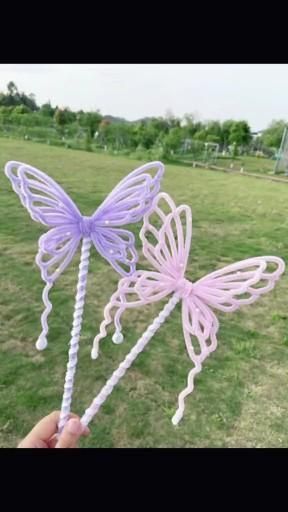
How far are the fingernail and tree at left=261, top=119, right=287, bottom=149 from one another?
22.5 metres

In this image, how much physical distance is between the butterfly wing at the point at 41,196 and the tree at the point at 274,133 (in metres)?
22.4

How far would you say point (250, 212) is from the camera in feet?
18.9

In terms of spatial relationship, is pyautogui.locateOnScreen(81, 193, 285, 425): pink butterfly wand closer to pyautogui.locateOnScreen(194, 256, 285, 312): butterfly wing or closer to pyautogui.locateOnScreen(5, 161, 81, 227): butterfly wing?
pyautogui.locateOnScreen(194, 256, 285, 312): butterfly wing

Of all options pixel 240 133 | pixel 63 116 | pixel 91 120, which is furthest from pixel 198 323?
pixel 240 133

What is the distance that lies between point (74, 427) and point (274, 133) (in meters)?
24.4

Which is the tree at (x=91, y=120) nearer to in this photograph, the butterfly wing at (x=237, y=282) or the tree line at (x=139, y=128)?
the tree line at (x=139, y=128)

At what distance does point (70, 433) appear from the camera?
682mm

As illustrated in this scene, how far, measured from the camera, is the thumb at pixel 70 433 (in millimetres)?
680

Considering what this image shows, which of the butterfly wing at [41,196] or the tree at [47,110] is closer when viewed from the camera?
the butterfly wing at [41,196]

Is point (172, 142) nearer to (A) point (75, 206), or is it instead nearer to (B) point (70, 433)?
(A) point (75, 206)

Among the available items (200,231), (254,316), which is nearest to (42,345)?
(254,316)

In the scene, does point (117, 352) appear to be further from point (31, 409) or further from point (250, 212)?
point (250, 212)

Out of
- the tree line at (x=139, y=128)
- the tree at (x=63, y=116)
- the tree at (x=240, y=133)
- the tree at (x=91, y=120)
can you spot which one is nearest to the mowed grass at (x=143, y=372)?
the tree line at (x=139, y=128)

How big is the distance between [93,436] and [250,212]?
15.7ft
